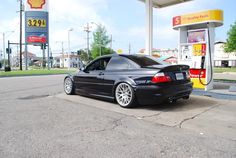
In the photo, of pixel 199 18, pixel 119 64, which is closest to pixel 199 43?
pixel 199 18

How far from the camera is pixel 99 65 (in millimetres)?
6664

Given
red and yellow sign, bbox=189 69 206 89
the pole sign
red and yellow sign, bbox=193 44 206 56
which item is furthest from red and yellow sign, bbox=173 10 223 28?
the pole sign

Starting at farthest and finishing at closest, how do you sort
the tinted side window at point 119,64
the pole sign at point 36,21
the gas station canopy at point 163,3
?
1. the pole sign at point 36,21
2. the gas station canopy at point 163,3
3. the tinted side window at point 119,64

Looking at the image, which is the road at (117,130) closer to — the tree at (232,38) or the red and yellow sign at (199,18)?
the red and yellow sign at (199,18)

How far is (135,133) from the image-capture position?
3697 millimetres

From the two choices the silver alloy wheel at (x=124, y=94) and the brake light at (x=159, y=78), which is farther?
the silver alloy wheel at (x=124, y=94)

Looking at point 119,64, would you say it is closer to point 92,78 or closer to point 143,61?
point 143,61

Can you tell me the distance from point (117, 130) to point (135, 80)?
1.78 metres

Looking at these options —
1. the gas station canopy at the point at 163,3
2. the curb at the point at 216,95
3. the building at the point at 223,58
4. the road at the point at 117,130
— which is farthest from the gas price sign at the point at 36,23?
the building at the point at 223,58

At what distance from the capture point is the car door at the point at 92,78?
632 centimetres

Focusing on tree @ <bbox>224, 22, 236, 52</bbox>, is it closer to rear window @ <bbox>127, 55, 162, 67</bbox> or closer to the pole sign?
the pole sign

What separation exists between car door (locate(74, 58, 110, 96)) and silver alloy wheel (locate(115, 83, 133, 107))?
28.0 inches

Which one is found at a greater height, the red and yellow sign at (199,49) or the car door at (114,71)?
the red and yellow sign at (199,49)

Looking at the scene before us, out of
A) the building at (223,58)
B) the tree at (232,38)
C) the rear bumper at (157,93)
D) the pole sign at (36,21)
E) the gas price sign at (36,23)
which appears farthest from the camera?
the building at (223,58)
